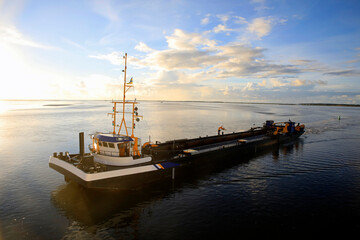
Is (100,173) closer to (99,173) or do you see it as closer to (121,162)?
(99,173)

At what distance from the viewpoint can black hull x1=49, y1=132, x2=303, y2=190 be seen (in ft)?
61.9

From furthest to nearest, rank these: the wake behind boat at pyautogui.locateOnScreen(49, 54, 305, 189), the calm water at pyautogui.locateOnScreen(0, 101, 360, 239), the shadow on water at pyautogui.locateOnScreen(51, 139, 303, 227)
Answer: the wake behind boat at pyautogui.locateOnScreen(49, 54, 305, 189) < the shadow on water at pyautogui.locateOnScreen(51, 139, 303, 227) < the calm water at pyautogui.locateOnScreen(0, 101, 360, 239)

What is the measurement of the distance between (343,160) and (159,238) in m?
31.9

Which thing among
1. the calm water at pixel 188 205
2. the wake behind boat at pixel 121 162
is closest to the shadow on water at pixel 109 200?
the calm water at pixel 188 205

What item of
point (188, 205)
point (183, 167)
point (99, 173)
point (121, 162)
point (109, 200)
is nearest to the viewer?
point (188, 205)

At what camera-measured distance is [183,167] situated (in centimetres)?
2573

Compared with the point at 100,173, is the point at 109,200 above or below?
below

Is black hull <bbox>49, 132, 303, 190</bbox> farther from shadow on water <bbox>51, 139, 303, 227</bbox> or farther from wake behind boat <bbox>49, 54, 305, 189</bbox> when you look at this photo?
shadow on water <bbox>51, 139, 303, 227</bbox>

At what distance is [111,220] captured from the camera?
15.2 metres

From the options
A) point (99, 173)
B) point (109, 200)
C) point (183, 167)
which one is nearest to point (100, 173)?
point (99, 173)

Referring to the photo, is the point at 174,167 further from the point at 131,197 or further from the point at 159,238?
the point at 159,238

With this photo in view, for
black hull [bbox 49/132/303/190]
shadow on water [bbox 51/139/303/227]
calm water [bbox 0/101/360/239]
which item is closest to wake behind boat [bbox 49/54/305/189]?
black hull [bbox 49/132/303/190]

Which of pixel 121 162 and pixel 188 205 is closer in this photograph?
pixel 188 205

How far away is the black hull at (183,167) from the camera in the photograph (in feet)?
61.9
